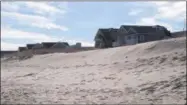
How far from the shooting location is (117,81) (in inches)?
486

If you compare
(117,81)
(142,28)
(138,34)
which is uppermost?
(142,28)

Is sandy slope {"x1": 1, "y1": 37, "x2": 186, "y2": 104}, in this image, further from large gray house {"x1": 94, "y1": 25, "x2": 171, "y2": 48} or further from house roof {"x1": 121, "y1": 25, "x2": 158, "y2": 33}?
house roof {"x1": 121, "y1": 25, "x2": 158, "y2": 33}

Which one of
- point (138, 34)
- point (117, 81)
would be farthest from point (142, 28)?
point (117, 81)

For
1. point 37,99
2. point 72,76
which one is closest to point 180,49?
point 72,76

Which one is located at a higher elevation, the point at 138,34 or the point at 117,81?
the point at 138,34

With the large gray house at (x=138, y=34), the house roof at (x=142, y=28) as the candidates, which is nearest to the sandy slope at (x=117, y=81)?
the large gray house at (x=138, y=34)

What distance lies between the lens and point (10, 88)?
14070 mm

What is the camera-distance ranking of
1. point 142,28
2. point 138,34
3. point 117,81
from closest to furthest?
point 117,81 → point 138,34 → point 142,28

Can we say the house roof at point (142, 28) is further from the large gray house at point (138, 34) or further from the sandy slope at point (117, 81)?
the sandy slope at point (117, 81)

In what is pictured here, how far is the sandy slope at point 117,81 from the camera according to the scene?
33.0 ft

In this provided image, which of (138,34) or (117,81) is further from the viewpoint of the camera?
(138,34)

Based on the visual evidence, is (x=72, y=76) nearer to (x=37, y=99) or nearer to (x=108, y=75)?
(x=108, y=75)

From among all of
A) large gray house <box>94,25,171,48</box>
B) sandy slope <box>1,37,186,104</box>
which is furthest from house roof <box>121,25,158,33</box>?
sandy slope <box>1,37,186,104</box>

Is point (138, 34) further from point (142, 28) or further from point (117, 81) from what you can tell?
point (117, 81)
